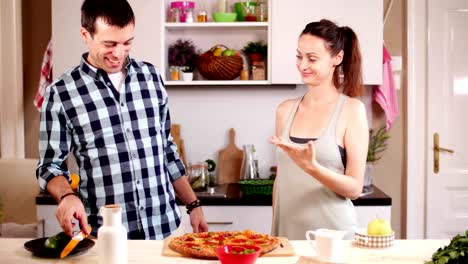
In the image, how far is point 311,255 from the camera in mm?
2086

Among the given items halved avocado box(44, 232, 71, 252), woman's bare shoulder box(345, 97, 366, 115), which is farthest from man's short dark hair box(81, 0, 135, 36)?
woman's bare shoulder box(345, 97, 366, 115)

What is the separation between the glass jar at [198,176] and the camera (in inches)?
156

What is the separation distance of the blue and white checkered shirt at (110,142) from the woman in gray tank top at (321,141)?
48cm

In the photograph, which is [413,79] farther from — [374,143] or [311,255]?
[311,255]

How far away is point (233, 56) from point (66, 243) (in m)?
2.15

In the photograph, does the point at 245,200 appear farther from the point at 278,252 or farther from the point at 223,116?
the point at 278,252

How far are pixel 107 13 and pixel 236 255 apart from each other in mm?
1010

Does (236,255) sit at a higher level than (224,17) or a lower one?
lower

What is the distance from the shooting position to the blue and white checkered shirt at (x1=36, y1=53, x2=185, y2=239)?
241 cm

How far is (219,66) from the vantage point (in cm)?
397

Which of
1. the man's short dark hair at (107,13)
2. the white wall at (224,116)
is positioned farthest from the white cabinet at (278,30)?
the man's short dark hair at (107,13)

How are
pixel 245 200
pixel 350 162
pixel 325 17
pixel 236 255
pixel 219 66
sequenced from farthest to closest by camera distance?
pixel 219 66 < pixel 325 17 < pixel 245 200 < pixel 350 162 < pixel 236 255

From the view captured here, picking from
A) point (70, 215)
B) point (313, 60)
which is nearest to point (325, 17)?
point (313, 60)

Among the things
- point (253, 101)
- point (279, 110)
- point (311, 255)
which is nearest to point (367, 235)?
point (311, 255)
